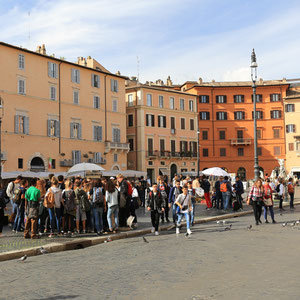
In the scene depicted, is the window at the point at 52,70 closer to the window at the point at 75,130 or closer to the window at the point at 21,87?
the window at the point at 21,87

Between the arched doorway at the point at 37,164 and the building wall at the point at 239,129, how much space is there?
29088 millimetres

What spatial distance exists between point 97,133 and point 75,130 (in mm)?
3328

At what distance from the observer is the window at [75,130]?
1875 inches

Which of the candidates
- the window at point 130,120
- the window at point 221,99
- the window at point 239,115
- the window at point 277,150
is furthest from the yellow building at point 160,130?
the window at point 277,150

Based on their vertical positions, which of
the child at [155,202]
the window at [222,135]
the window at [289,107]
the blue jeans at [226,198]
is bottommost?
the blue jeans at [226,198]

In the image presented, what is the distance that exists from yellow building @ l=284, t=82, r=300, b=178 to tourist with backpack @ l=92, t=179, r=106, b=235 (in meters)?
56.7

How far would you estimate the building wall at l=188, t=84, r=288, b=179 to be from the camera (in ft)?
219

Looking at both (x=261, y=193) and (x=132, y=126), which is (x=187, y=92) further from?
(x=261, y=193)

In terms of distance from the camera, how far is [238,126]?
67750mm

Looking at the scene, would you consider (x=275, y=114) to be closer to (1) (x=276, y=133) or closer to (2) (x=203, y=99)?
(1) (x=276, y=133)

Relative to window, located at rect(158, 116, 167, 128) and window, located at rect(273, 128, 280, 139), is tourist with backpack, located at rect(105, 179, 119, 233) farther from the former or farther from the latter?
window, located at rect(273, 128, 280, 139)

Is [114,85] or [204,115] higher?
[114,85]

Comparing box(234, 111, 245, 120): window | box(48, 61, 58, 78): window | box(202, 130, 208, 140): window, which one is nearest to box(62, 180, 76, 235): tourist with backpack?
box(48, 61, 58, 78): window

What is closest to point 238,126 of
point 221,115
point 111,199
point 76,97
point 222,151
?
point 221,115
